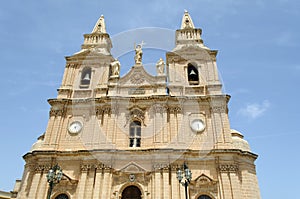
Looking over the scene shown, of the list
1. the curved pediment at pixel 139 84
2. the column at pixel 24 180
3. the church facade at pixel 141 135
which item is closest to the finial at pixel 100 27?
the church facade at pixel 141 135

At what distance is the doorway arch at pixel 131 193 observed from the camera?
59.7ft

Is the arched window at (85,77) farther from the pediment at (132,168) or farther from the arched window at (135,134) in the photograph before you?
the pediment at (132,168)

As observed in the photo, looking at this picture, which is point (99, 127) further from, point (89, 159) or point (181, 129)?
point (181, 129)

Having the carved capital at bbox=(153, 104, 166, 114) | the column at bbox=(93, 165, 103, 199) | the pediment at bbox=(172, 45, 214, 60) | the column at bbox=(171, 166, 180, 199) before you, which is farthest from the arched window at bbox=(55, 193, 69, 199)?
the pediment at bbox=(172, 45, 214, 60)

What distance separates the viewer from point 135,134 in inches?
818

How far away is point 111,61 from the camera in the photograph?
25.5 m

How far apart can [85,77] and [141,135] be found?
8.99 metres

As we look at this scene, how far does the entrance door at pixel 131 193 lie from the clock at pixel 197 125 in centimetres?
651

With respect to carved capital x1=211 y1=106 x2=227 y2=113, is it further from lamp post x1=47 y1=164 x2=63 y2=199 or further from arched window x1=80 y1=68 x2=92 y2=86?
lamp post x1=47 y1=164 x2=63 y2=199

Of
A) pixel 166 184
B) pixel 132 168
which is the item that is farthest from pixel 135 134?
pixel 166 184

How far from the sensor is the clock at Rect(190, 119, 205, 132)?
20484mm

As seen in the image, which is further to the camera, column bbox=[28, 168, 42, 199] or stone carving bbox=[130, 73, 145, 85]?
stone carving bbox=[130, 73, 145, 85]

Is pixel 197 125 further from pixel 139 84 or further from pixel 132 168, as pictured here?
pixel 139 84

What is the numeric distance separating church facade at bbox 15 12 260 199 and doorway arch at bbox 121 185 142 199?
68mm
